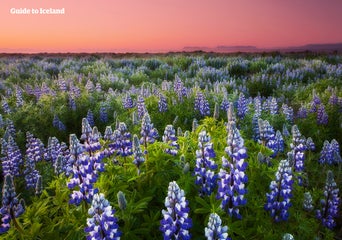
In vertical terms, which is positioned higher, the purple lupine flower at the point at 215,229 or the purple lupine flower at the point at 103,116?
the purple lupine flower at the point at 215,229

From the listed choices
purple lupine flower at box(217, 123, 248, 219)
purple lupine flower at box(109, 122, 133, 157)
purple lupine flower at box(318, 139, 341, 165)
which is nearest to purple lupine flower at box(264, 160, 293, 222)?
purple lupine flower at box(217, 123, 248, 219)

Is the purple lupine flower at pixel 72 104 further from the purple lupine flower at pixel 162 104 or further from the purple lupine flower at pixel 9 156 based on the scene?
the purple lupine flower at pixel 9 156

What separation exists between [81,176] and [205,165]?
3.42 feet

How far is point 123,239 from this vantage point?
2.81 metres

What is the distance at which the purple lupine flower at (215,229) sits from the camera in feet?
7.55

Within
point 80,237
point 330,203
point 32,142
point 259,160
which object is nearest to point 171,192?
point 80,237

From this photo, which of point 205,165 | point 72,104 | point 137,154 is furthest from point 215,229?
point 72,104

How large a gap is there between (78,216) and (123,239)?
1.50 feet

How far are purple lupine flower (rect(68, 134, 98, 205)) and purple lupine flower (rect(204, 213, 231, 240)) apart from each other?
112 cm

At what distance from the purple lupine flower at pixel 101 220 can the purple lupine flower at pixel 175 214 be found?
328mm

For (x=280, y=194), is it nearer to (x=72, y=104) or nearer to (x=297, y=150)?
(x=297, y=150)

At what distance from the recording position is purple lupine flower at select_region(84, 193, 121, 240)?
2383mm

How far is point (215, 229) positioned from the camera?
2.33 meters

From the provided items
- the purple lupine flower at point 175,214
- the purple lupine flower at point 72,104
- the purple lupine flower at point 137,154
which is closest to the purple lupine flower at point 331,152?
the purple lupine flower at point 137,154
